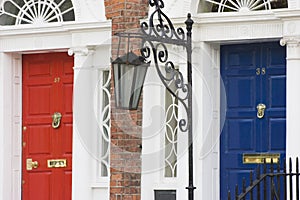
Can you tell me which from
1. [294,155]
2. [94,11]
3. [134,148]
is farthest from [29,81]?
[294,155]

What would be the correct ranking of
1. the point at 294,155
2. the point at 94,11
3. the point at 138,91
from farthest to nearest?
the point at 94,11 → the point at 294,155 → the point at 138,91

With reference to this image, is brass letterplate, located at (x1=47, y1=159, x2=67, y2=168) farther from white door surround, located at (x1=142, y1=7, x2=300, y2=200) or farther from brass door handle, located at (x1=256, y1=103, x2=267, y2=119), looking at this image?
brass door handle, located at (x1=256, y1=103, x2=267, y2=119)

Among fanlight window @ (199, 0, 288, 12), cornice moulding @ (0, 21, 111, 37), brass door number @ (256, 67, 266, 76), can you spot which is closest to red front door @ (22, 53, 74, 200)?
cornice moulding @ (0, 21, 111, 37)

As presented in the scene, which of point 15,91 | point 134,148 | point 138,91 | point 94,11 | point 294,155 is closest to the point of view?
point 138,91

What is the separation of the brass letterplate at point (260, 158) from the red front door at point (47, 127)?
7.79ft

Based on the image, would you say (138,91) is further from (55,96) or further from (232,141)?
(55,96)

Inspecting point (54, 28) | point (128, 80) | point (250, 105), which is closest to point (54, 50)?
point (54, 28)

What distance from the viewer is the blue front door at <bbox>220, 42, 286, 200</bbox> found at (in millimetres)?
10102

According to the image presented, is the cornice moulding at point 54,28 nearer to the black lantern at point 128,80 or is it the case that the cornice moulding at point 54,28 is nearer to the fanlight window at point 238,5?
the fanlight window at point 238,5

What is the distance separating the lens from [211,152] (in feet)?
34.0

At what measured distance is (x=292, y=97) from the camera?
31.8 ft

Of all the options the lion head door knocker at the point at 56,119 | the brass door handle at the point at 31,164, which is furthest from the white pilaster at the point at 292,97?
the brass door handle at the point at 31,164

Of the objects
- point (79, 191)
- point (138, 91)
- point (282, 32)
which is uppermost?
point (282, 32)

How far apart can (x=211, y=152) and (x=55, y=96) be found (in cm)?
234
